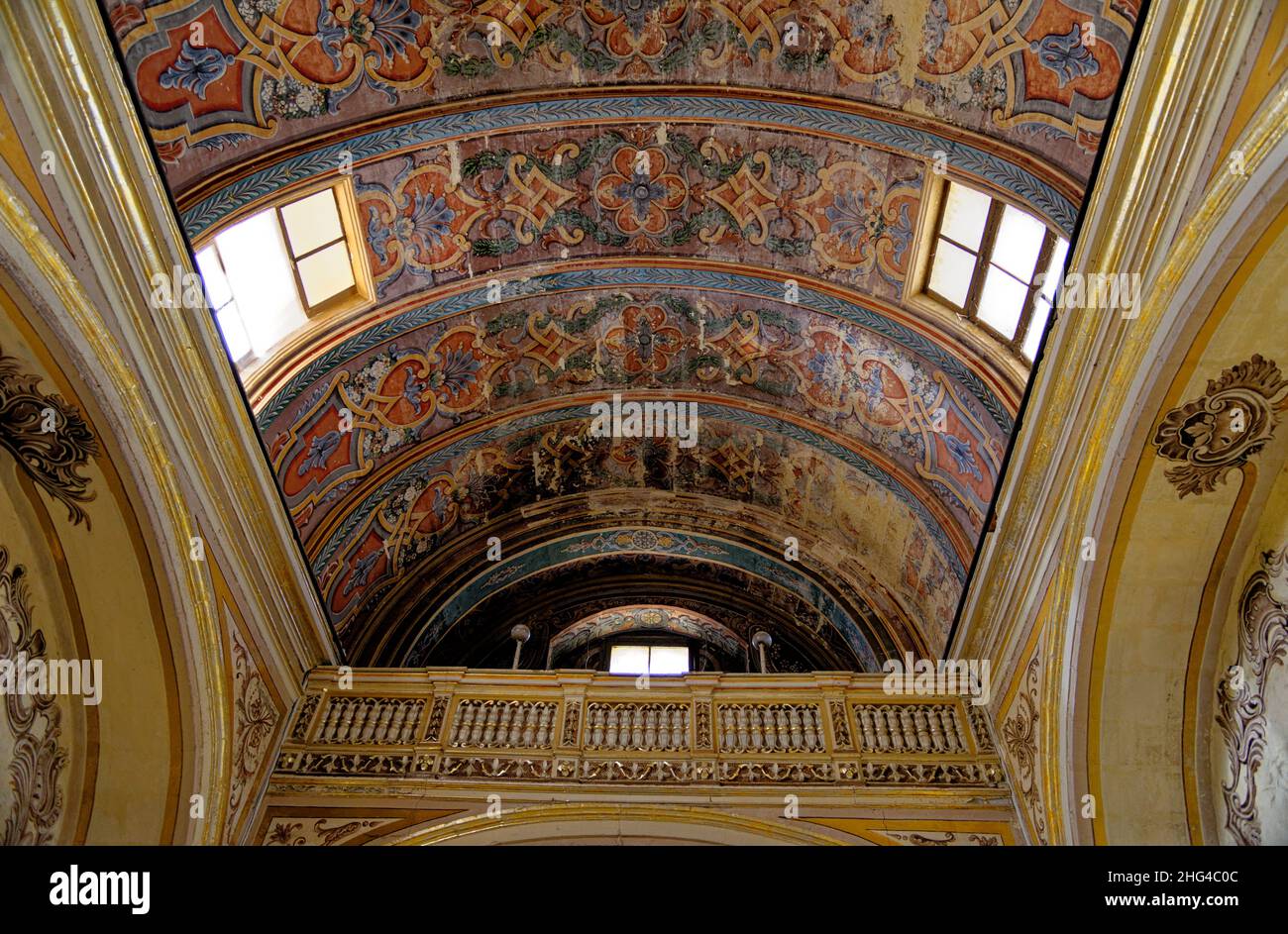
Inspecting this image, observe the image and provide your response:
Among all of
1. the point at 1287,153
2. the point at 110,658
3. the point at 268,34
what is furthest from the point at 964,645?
the point at 268,34

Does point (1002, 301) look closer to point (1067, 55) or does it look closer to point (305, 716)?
point (1067, 55)

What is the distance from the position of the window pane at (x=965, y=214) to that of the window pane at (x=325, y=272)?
15.3 feet

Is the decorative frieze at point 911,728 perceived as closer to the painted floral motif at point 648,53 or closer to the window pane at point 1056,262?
the window pane at point 1056,262

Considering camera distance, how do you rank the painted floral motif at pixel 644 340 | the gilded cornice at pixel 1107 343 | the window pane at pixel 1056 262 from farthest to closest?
1. the painted floral motif at pixel 644 340
2. the window pane at pixel 1056 262
3. the gilded cornice at pixel 1107 343

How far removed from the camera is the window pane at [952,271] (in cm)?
773

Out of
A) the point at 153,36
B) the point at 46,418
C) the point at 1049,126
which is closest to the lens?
the point at 46,418

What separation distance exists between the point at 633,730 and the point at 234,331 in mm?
4104

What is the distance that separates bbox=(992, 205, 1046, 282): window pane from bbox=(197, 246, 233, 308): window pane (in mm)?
5504

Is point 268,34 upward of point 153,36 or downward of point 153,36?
upward

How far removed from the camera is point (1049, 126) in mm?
6465

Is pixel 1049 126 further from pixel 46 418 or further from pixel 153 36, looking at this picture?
pixel 46 418

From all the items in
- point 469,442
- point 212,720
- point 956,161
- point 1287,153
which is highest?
point 956,161

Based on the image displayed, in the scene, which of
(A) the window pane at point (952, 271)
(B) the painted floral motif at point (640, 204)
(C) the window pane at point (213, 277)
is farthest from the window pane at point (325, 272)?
(A) the window pane at point (952, 271)

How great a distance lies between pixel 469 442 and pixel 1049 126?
5676 millimetres
